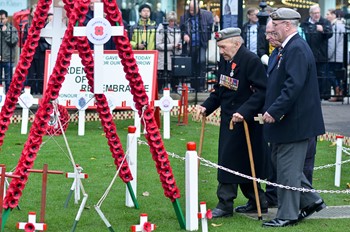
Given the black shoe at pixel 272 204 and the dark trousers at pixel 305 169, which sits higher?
the dark trousers at pixel 305 169

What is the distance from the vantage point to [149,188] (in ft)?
41.2

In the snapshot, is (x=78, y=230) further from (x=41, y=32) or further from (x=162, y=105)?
(x=162, y=105)

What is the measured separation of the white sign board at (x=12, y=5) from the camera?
26.0m

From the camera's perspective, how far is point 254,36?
71.6 feet

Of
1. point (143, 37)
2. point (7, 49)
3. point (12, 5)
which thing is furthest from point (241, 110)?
point (12, 5)

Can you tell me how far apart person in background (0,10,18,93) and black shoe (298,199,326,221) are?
11.5 meters

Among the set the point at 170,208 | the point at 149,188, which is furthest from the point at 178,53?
the point at 170,208

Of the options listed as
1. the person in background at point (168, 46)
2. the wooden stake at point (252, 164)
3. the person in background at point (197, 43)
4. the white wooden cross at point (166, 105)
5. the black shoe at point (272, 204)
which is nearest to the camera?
the wooden stake at point (252, 164)

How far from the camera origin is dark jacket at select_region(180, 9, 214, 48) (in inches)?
885

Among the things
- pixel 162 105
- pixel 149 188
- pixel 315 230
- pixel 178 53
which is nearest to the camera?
pixel 315 230

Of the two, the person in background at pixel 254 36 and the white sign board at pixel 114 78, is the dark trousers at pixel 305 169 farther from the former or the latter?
the person in background at pixel 254 36

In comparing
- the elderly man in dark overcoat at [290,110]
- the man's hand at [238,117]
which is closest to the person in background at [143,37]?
the man's hand at [238,117]

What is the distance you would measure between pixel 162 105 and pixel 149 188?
186 inches

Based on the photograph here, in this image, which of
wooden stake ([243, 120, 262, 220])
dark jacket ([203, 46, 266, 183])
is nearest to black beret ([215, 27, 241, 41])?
dark jacket ([203, 46, 266, 183])
